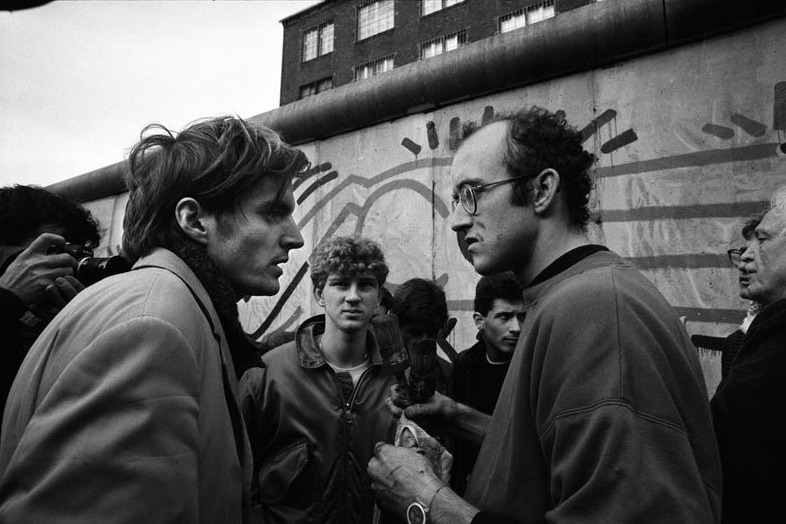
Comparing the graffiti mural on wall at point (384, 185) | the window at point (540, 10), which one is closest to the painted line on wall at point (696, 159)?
the graffiti mural on wall at point (384, 185)

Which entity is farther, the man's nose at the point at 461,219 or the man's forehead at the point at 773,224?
the man's forehead at the point at 773,224

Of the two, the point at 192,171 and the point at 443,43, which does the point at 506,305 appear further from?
the point at 443,43

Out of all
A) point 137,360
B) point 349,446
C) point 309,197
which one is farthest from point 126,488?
point 309,197

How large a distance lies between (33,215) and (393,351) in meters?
1.73

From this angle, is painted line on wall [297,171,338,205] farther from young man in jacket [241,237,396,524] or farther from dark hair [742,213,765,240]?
dark hair [742,213,765,240]

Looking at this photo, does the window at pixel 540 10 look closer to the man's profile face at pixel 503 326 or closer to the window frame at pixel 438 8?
the window frame at pixel 438 8

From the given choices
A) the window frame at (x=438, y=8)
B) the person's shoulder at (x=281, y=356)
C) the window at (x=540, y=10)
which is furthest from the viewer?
the window frame at (x=438, y=8)

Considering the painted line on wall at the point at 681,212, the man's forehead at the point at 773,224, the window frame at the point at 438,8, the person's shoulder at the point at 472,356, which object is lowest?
the person's shoulder at the point at 472,356

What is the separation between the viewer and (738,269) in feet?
10.5

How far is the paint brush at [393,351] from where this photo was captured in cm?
182

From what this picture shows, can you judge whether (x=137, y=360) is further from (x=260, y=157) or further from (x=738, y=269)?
(x=738, y=269)

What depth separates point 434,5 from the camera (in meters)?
25.7

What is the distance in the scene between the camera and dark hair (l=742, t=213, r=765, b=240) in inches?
119

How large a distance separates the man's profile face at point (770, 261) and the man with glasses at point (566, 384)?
101cm
